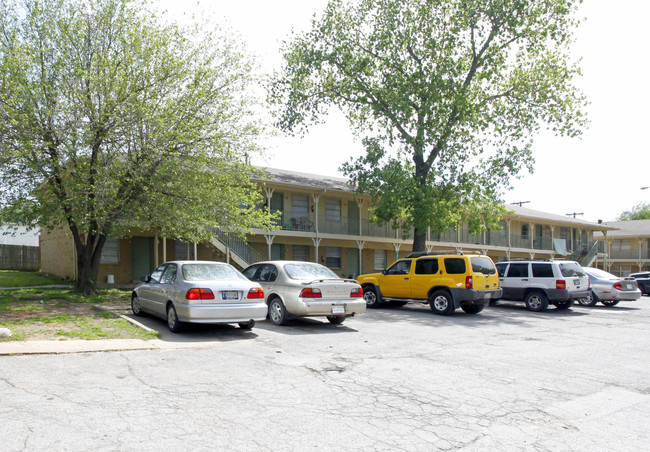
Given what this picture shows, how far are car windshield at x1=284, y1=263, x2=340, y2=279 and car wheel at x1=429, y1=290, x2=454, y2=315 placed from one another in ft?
14.4

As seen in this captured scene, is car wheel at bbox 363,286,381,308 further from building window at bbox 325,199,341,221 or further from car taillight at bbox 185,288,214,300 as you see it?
building window at bbox 325,199,341,221

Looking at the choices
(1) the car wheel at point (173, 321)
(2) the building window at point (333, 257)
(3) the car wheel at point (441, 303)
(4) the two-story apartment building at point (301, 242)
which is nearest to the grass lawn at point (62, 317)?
(1) the car wheel at point (173, 321)

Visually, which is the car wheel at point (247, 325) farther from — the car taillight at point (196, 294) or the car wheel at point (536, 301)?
the car wheel at point (536, 301)

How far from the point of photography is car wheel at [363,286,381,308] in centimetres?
1719

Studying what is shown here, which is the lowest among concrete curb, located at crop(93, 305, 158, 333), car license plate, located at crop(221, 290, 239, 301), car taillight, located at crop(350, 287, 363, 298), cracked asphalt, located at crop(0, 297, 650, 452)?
cracked asphalt, located at crop(0, 297, 650, 452)

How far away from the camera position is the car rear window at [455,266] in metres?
15.1

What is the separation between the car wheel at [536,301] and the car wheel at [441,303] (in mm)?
4218

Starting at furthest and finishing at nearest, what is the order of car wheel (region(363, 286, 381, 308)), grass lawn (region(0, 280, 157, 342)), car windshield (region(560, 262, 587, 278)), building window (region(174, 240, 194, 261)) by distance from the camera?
building window (region(174, 240, 194, 261))
car windshield (region(560, 262, 587, 278))
car wheel (region(363, 286, 381, 308))
grass lawn (region(0, 280, 157, 342))

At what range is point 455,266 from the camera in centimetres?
1525

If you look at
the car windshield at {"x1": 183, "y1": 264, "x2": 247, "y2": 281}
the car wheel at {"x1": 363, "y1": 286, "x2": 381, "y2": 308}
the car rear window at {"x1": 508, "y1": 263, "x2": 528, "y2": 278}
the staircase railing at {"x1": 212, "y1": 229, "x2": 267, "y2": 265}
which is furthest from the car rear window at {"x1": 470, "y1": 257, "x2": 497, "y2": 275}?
the staircase railing at {"x1": 212, "y1": 229, "x2": 267, "y2": 265}

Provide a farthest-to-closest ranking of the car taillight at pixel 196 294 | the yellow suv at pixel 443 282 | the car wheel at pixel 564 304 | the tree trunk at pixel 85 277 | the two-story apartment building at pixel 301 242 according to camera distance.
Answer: the two-story apartment building at pixel 301 242 → the car wheel at pixel 564 304 → the tree trunk at pixel 85 277 → the yellow suv at pixel 443 282 → the car taillight at pixel 196 294

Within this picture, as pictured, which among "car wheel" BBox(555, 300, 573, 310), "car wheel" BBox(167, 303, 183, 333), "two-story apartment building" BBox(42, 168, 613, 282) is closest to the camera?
"car wheel" BBox(167, 303, 183, 333)

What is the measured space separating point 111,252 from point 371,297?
1202 centimetres

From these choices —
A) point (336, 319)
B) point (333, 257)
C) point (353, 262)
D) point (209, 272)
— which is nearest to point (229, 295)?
point (209, 272)
